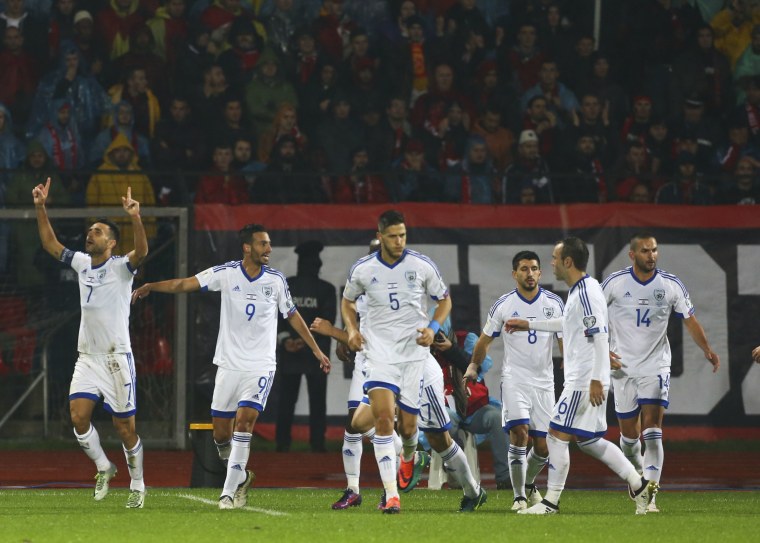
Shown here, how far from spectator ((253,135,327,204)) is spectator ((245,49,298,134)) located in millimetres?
1078

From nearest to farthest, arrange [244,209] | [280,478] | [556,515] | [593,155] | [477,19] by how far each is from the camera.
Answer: [556,515]
[280,478]
[244,209]
[593,155]
[477,19]

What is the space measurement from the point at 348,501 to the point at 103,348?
8.42 ft

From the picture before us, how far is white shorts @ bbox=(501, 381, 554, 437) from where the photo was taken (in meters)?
12.5

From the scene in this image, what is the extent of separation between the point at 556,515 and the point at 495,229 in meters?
7.86

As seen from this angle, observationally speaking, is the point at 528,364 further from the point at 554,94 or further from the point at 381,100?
the point at 554,94

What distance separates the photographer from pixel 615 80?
2172cm

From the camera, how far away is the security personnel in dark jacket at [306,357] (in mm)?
18062

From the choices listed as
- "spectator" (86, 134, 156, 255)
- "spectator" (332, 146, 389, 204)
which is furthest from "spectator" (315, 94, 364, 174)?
"spectator" (86, 134, 156, 255)

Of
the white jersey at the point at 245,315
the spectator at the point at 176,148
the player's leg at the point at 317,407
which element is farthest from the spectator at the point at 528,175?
the white jersey at the point at 245,315

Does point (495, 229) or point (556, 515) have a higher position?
point (495, 229)

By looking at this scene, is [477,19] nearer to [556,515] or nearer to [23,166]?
[23,166]

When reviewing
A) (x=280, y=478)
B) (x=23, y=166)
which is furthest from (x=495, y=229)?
(x=23, y=166)

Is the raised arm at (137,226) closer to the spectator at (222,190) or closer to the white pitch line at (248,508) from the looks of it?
the white pitch line at (248,508)

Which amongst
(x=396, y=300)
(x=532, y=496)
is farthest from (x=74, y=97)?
(x=532, y=496)
